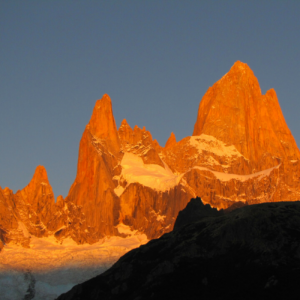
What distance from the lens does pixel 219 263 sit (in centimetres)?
10969

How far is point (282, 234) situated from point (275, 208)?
514 inches

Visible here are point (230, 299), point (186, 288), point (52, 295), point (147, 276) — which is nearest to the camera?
point (230, 299)

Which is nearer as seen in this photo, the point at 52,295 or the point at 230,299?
the point at 230,299

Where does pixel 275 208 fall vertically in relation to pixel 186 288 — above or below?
above

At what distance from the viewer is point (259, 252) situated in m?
108

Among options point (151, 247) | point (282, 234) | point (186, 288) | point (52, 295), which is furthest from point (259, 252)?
point (52, 295)

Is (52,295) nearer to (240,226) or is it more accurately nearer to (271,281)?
(240,226)

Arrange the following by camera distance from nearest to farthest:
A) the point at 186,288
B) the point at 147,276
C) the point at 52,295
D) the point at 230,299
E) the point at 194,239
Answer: the point at 230,299
the point at 186,288
the point at 147,276
the point at 194,239
the point at 52,295

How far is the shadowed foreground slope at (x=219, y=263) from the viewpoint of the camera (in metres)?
99.2

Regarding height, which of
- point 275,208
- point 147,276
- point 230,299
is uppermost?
point 275,208

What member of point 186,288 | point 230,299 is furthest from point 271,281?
point 186,288

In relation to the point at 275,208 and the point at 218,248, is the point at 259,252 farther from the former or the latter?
the point at 275,208

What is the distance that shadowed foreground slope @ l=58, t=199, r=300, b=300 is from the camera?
326ft

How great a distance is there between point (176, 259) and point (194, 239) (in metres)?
7.93
